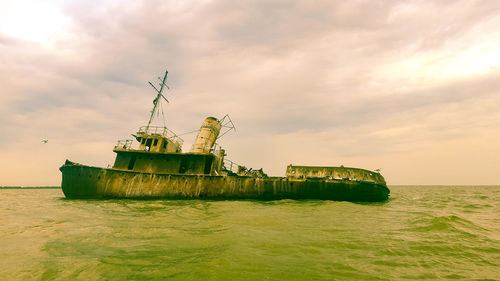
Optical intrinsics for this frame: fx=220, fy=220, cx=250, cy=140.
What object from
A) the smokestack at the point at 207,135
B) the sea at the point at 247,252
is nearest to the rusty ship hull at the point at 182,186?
the smokestack at the point at 207,135

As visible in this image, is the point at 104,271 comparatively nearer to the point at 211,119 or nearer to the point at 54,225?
the point at 54,225

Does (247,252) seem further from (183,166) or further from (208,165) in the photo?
(183,166)

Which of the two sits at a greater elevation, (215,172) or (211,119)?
(211,119)

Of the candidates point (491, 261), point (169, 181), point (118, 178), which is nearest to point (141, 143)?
point (118, 178)

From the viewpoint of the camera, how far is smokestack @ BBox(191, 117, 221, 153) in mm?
22188

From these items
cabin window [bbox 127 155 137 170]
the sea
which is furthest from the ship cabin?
the sea

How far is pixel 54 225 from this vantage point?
7.43 meters

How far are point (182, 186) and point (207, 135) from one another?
637 centimetres

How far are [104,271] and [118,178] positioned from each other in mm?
17113

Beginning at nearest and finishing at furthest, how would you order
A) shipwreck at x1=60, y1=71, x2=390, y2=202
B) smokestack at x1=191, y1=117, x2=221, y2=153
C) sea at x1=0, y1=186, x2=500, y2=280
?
sea at x1=0, y1=186, x2=500, y2=280
shipwreck at x1=60, y1=71, x2=390, y2=202
smokestack at x1=191, y1=117, x2=221, y2=153

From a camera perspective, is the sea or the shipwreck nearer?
the sea

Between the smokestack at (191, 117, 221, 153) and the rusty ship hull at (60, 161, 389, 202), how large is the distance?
13.6 feet

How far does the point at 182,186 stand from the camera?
60.4 ft

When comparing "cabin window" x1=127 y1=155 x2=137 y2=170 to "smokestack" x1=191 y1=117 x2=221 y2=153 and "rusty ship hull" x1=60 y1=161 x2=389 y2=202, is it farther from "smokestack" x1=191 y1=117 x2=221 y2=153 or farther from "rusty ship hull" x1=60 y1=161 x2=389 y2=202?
"smokestack" x1=191 y1=117 x2=221 y2=153
